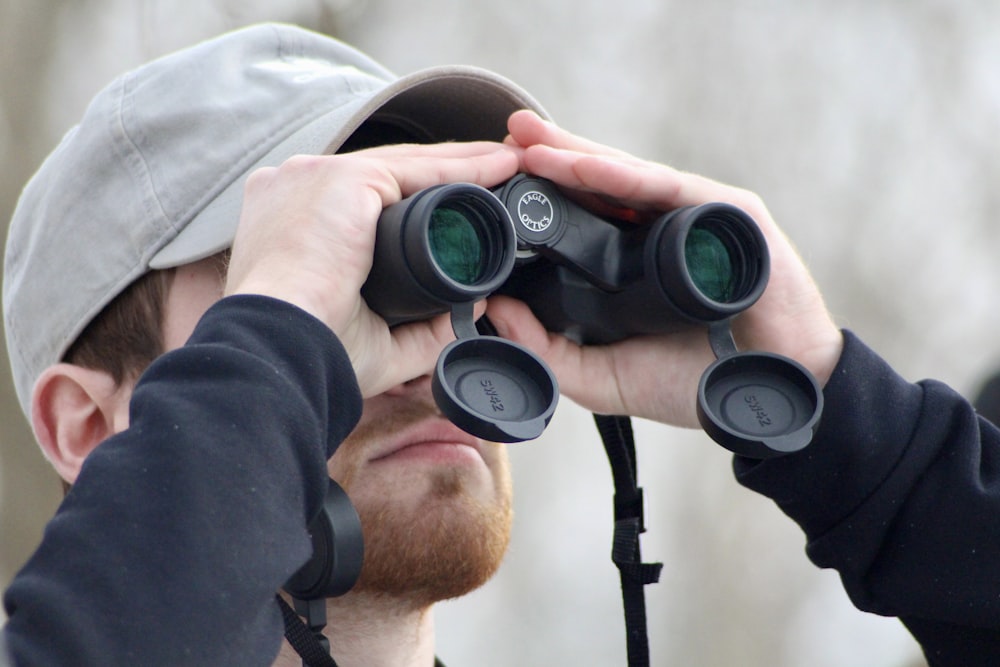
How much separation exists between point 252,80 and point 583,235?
0.64 metres

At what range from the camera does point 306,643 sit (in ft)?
5.67

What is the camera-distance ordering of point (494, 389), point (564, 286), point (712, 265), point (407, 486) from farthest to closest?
1. point (407, 486)
2. point (564, 286)
3. point (712, 265)
4. point (494, 389)

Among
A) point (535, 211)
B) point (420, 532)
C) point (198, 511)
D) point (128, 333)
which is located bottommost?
point (420, 532)

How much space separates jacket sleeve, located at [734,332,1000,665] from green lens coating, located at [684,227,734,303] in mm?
218

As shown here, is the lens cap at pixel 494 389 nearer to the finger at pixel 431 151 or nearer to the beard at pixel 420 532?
the finger at pixel 431 151

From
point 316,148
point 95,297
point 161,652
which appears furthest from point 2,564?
point 161,652

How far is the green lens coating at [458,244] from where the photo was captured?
1.65 metres

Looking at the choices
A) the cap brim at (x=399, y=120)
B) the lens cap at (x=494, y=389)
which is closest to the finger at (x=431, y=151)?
the cap brim at (x=399, y=120)

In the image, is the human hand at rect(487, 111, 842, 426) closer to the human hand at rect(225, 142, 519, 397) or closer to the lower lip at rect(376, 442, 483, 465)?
the human hand at rect(225, 142, 519, 397)

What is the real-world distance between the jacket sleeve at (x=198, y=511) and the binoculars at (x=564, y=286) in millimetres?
159

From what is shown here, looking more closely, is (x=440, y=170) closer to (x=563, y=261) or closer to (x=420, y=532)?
(x=563, y=261)

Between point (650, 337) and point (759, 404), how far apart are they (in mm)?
323

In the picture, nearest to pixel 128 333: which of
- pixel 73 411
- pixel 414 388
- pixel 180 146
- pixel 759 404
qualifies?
pixel 73 411

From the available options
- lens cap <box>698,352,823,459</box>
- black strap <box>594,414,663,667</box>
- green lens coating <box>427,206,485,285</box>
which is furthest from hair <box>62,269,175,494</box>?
lens cap <box>698,352,823,459</box>
